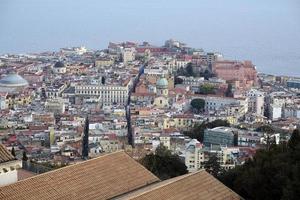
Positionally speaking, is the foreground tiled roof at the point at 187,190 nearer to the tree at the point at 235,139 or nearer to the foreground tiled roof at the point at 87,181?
the foreground tiled roof at the point at 87,181

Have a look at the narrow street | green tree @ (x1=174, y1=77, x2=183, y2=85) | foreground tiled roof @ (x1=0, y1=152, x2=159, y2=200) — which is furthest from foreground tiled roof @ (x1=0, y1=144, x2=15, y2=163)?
green tree @ (x1=174, y1=77, x2=183, y2=85)

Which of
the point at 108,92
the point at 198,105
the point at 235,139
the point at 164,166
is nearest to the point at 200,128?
the point at 235,139

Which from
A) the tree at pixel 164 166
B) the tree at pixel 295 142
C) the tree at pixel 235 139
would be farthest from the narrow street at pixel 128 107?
the tree at pixel 295 142

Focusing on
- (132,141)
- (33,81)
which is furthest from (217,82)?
(132,141)

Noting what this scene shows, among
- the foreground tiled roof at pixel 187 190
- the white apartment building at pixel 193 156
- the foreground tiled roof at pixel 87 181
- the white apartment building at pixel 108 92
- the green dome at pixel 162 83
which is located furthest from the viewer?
the green dome at pixel 162 83

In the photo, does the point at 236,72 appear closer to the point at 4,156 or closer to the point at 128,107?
the point at 128,107

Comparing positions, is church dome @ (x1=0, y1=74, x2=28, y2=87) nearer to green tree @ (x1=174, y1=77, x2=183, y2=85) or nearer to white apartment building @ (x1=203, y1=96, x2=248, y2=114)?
green tree @ (x1=174, y1=77, x2=183, y2=85)
